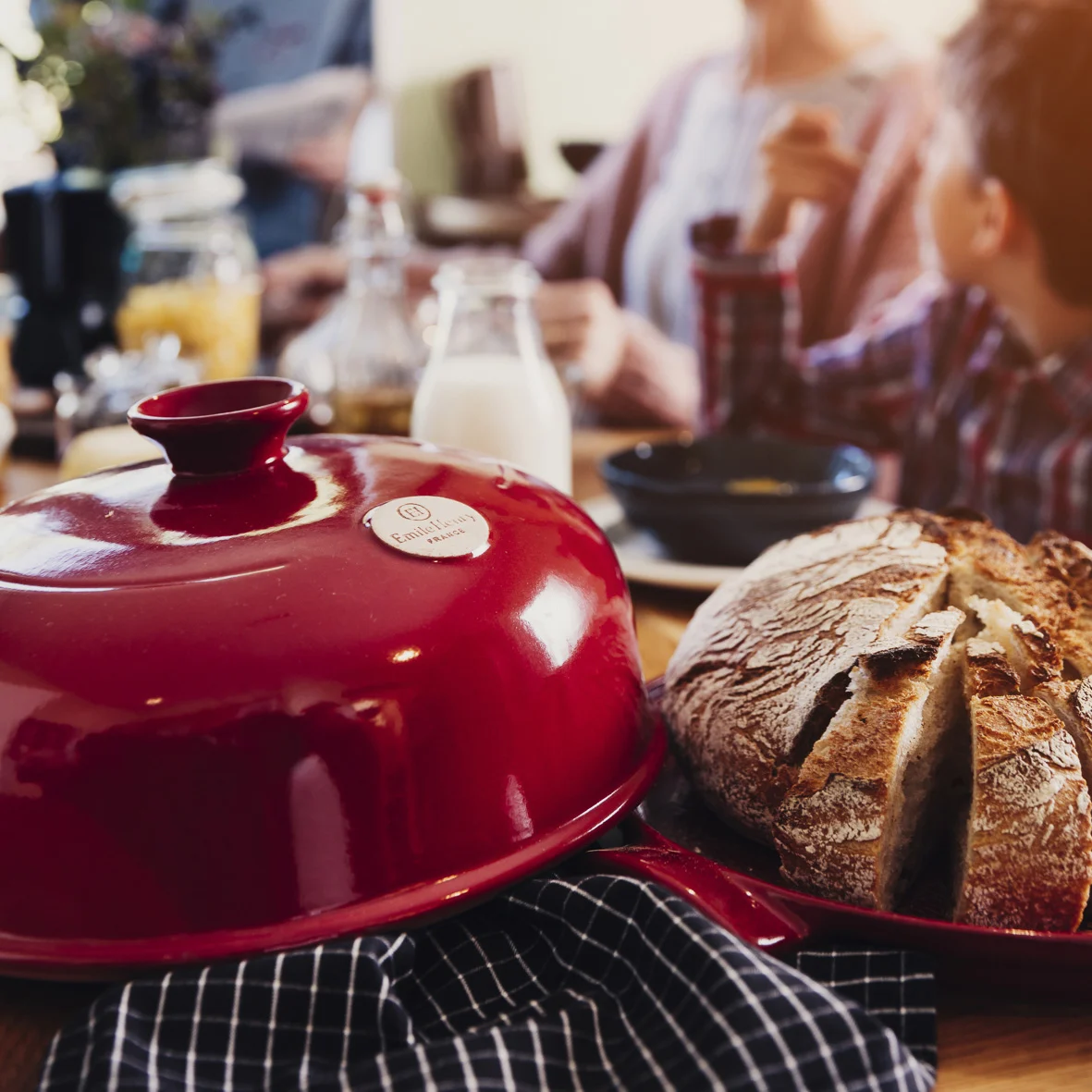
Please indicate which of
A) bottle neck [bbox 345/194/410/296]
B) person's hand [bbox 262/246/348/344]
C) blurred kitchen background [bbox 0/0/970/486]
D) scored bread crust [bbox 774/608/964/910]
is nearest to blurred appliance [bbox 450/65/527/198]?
blurred kitchen background [bbox 0/0/970/486]

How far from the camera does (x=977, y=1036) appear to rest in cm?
56

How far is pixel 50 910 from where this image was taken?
1.86 ft

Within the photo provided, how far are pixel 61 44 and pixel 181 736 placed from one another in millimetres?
2158

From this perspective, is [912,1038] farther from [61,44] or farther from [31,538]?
[61,44]

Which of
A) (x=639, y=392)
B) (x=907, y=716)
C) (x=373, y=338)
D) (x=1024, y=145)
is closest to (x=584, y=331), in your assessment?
(x=639, y=392)

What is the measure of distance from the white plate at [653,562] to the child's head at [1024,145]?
954 millimetres

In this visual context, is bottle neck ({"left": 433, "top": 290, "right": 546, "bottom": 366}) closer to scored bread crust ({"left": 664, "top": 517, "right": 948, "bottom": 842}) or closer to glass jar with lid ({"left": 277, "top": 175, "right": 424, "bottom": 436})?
glass jar with lid ({"left": 277, "top": 175, "right": 424, "bottom": 436})

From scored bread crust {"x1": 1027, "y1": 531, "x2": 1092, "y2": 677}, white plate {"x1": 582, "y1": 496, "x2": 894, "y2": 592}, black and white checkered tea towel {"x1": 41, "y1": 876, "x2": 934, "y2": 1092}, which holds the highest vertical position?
scored bread crust {"x1": 1027, "y1": 531, "x2": 1092, "y2": 677}

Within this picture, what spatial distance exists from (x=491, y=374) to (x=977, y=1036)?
836mm

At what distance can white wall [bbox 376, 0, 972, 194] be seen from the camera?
161 inches

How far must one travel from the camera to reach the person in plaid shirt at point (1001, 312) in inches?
79.3

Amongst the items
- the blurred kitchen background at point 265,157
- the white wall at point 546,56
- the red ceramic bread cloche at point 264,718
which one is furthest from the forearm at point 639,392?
the white wall at point 546,56

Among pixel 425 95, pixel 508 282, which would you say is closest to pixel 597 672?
pixel 508 282

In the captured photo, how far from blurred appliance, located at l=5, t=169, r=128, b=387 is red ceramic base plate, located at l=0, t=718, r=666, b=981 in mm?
1801
